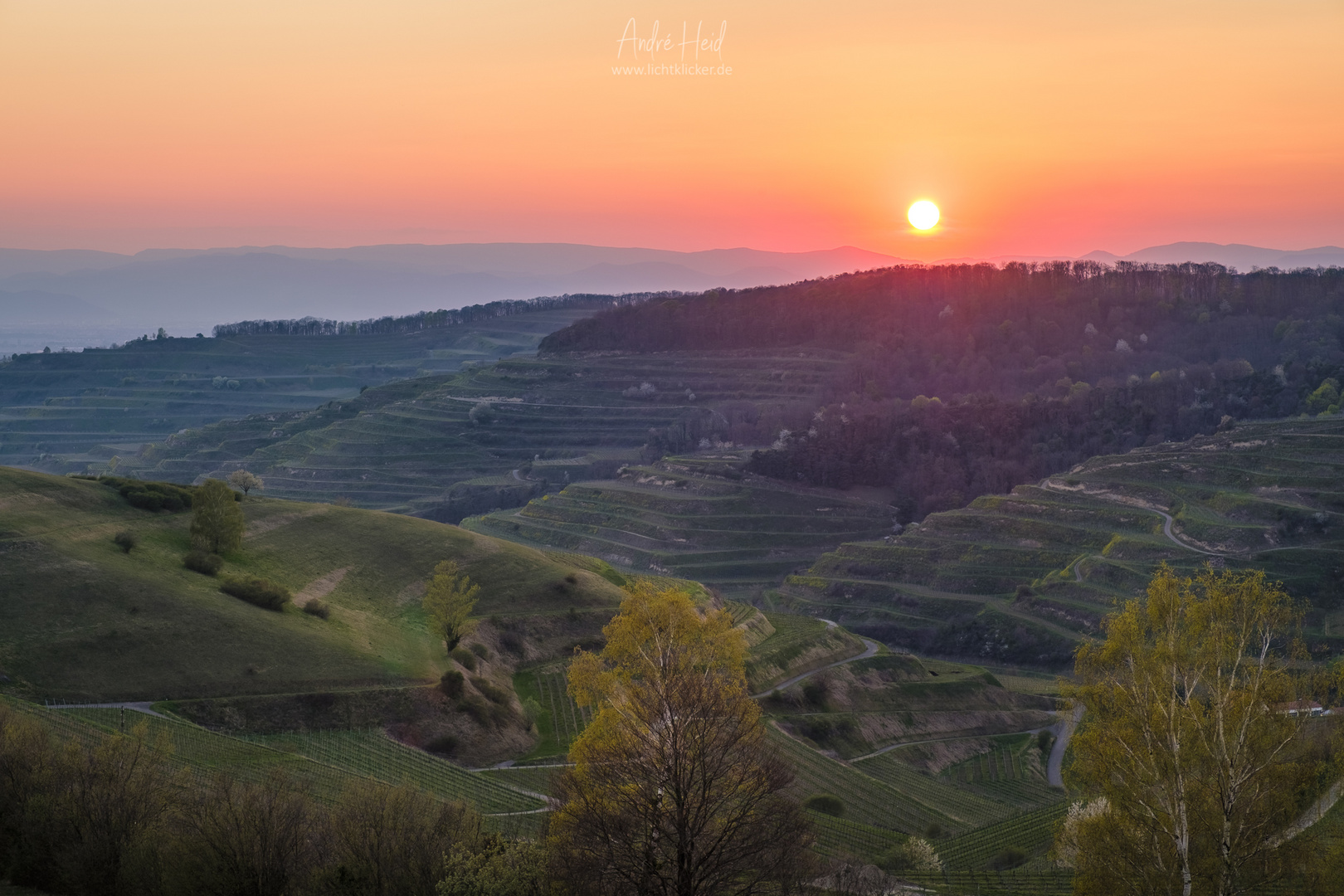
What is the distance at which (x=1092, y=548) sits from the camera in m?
130

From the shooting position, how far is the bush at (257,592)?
78438mm

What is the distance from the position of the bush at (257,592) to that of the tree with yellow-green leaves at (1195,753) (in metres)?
58.6

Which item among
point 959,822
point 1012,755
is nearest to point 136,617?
point 959,822

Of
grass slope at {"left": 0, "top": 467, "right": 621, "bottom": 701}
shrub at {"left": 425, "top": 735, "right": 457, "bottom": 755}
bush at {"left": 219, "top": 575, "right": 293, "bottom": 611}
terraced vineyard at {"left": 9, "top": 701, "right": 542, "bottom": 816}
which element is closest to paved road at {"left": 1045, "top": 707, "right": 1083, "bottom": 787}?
grass slope at {"left": 0, "top": 467, "right": 621, "bottom": 701}

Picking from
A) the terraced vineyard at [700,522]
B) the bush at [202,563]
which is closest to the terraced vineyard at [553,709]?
the bush at [202,563]

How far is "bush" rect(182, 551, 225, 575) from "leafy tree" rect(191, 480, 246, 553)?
256cm

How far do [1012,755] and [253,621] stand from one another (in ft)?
188

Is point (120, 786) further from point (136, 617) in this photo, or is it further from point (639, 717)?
point (136, 617)

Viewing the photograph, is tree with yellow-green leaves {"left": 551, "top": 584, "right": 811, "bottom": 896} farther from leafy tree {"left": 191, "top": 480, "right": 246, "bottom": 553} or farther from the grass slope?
leafy tree {"left": 191, "top": 480, "right": 246, "bottom": 553}

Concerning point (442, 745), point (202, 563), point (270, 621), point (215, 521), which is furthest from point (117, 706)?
point (215, 521)

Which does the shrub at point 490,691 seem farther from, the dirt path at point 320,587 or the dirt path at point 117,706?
the dirt path at point 117,706

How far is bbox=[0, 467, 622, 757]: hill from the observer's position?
214ft

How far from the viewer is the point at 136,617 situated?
230 feet

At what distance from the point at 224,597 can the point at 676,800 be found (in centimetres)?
5195
